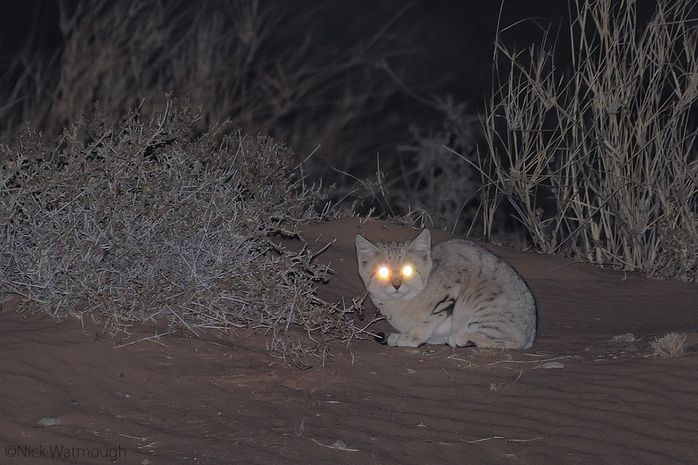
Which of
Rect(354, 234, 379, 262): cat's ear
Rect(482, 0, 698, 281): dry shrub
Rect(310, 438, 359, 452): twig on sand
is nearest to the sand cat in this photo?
Rect(354, 234, 379, 262): cat's ear

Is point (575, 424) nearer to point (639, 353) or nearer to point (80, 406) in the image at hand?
point (639, 353)

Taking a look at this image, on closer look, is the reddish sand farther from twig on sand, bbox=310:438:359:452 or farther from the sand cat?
the sand cat

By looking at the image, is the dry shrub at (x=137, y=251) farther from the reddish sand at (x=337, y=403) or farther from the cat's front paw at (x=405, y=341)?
the cat's front paw at (x=405, y=341)

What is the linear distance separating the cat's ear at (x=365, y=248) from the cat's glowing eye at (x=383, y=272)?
10cm

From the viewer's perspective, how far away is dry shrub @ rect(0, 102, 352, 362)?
225 inches

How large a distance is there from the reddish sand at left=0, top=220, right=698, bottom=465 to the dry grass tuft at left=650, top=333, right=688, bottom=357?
0.25 feet

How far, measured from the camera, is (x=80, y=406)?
16.2 feet

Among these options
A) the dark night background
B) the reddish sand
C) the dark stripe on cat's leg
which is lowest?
the reddish sand

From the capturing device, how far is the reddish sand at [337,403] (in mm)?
4684

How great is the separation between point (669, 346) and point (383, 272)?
169 cm

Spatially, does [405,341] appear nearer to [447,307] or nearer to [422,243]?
[447,307]

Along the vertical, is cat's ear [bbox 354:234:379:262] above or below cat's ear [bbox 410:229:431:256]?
below

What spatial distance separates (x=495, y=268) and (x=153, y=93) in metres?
4.33

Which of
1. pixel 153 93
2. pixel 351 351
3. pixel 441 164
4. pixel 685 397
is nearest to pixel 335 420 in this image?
pixel 351 351
